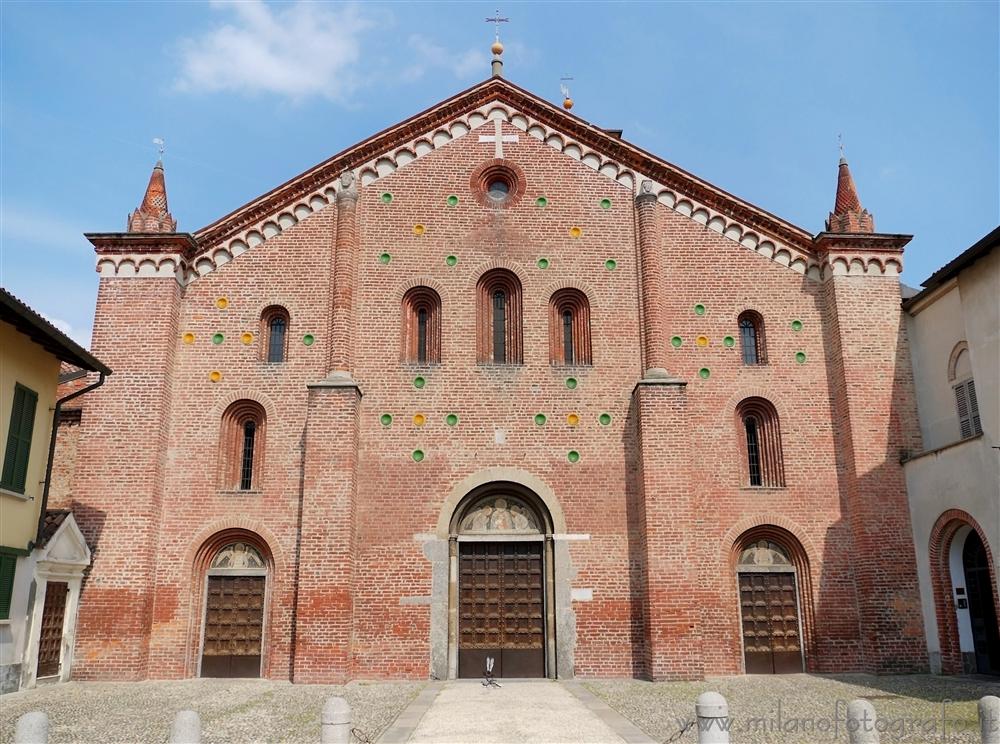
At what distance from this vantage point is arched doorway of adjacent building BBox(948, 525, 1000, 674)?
50.2ft

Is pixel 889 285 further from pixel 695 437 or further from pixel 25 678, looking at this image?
pixel 25 678

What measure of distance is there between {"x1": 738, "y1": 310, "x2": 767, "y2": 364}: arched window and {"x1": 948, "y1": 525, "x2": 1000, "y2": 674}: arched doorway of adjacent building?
16.5ft

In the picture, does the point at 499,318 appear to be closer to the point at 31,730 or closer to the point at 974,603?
the point at 974,603

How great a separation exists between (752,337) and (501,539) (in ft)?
22.7

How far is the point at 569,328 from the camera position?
18.0 m

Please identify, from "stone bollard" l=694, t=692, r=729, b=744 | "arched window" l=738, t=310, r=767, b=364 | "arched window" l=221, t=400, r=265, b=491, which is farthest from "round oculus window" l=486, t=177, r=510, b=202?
"stone bollard" l=694, t=692, r=729, b=744

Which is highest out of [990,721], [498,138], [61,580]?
[498,138]

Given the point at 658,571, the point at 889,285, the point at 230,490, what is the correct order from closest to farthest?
the point at 658,571 < the point at 230,490 < the point at 889,285

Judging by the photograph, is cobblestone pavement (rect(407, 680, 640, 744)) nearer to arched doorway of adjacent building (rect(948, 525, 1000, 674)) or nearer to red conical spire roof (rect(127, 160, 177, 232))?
arched doorway of adjacent building (rect(948, 525, 1000, 674))

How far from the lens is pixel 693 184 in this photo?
60.2ft

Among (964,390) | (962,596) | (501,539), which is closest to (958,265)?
(964,390)

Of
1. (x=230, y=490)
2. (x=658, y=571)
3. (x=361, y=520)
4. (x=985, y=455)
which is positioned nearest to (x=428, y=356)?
(x=361, y=520)

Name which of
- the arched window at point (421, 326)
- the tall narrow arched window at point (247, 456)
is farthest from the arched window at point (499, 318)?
the tall narrow arched window at point (247, 456)

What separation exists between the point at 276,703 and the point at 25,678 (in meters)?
4.79
